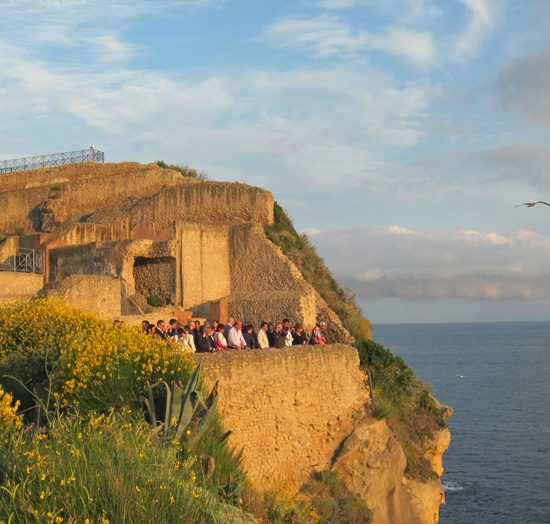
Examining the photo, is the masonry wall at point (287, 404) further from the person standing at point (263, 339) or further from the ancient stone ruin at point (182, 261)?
the ancient stone ruin at point (182, 261)

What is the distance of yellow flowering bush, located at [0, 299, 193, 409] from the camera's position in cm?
1084

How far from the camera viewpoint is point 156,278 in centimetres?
2411

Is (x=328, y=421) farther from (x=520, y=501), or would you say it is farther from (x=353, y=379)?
(x=520, y=501)

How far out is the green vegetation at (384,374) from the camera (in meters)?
19.5

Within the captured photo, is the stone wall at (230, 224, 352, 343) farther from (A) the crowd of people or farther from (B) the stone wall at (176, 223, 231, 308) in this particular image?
(A) the crowd of people

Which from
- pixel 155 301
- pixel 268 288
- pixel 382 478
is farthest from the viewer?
pixel 268 288

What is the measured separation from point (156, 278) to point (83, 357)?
12733 mm

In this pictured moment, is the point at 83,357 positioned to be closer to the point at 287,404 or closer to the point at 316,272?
the point at 287,404

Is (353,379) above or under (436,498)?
above

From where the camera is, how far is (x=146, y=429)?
9047 millimetres

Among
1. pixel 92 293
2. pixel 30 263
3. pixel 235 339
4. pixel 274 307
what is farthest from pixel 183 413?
pixel 30 263

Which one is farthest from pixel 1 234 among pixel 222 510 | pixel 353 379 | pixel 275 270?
pixel 222 510

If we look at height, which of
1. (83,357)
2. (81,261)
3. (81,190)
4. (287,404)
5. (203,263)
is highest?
(81,190)

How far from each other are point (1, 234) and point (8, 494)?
91.5ft
